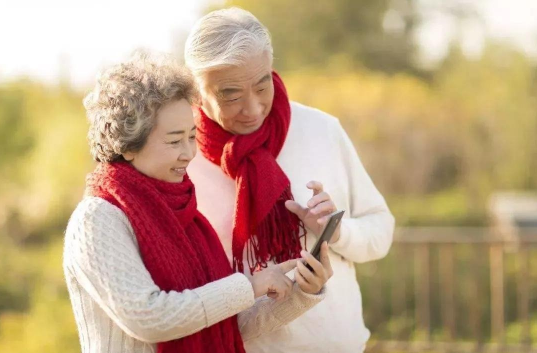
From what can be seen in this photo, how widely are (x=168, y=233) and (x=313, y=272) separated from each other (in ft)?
1.17

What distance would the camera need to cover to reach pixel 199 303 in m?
1.95

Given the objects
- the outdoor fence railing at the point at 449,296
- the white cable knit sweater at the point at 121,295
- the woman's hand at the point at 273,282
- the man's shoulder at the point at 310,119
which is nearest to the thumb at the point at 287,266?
the woman's hand at the point at 273,282

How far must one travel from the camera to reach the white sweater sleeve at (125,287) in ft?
6.26

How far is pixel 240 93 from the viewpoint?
2355mm

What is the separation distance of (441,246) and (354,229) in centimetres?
441

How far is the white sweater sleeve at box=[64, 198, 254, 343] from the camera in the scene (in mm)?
1907

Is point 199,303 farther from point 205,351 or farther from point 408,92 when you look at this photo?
point 408,92

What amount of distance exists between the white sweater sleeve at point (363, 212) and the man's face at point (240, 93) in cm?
30

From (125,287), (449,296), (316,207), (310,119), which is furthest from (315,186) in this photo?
(449,296)

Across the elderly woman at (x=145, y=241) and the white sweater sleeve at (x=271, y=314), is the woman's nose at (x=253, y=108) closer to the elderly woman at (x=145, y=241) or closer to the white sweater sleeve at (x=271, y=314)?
the elderly woman at (x=145, y=241)

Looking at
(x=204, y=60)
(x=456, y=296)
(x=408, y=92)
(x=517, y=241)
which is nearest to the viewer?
(x=204, y=60)

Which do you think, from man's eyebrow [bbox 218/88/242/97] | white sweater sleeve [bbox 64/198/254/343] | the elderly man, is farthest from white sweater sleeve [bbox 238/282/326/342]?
man's eyebrow [bbox 218/88/242/97]

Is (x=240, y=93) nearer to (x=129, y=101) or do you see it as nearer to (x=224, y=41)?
(x=224, y=41)

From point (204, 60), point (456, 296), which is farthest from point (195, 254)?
point (456, 296)
